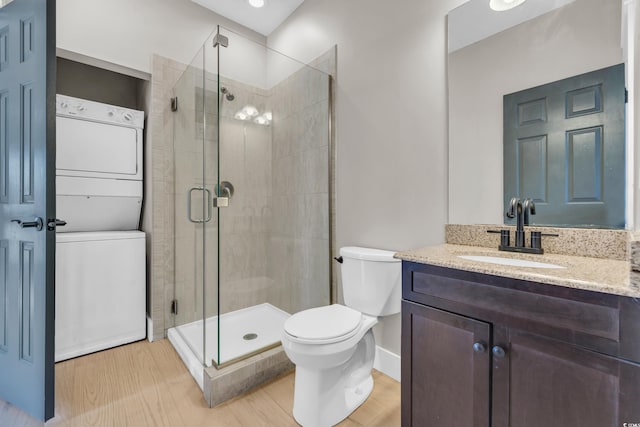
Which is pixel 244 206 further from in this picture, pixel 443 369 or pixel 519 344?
pixel 519 344

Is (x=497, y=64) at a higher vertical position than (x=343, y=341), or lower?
higher

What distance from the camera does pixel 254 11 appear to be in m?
2.52

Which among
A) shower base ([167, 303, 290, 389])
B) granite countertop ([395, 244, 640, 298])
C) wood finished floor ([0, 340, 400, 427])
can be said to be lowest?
wood finished floor ([0, 340, 400, 427])

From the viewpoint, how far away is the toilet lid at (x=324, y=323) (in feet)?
Result: 4.45

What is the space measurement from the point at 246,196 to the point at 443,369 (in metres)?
1.76

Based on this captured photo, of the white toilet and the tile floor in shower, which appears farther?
the tile floor in shower

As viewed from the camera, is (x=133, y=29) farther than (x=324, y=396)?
Yes

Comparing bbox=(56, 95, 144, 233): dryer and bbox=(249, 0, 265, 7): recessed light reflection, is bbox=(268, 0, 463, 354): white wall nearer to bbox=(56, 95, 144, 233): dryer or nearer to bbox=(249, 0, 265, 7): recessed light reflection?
bbox=(249, 0, 265, 7): recessed light reflection

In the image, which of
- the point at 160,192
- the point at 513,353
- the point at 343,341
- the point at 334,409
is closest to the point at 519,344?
the point at 513,353

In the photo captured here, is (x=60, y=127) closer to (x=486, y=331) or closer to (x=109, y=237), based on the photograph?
(x=109, y=237)

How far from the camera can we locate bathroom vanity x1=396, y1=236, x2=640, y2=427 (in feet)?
2.39

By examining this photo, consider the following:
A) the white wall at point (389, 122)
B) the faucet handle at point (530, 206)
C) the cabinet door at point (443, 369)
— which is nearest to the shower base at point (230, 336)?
the white wall at point (389, 122)

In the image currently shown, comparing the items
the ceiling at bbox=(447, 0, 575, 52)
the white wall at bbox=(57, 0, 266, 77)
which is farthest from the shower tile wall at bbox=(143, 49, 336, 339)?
the ceiling at bbox=(447, 0, 575, 52)

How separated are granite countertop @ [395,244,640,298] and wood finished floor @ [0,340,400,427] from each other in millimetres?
953
